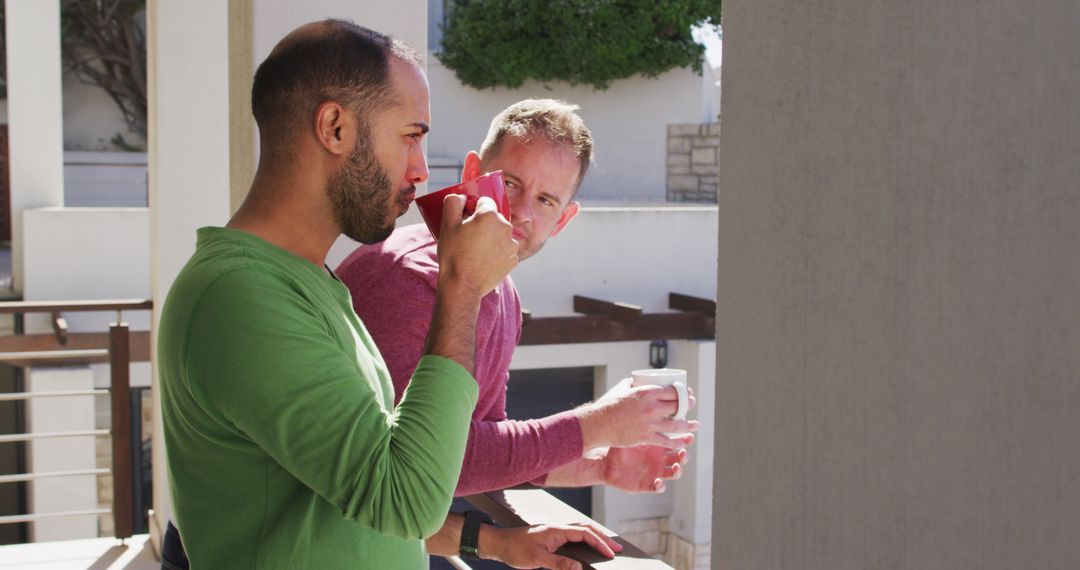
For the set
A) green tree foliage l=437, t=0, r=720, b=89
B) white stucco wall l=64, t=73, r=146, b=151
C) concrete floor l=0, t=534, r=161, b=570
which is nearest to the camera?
concrete floor l=0, t=534, r=161, b=570

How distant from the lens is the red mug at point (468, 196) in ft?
4.08

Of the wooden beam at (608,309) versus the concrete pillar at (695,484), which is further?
the concrete pillar at (695,484)

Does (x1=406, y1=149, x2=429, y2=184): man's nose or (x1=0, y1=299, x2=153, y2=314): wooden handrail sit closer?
(x1=406, y1=149, x2=429, y2=184): man's nose

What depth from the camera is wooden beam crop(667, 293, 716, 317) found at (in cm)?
949

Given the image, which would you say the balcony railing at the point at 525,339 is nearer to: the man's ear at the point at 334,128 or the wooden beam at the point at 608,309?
the wooden beam at the point at 608,309

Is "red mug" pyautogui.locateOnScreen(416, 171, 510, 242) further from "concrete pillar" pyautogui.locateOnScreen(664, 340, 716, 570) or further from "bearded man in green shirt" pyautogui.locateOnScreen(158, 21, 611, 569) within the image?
"concrete pillar" pyautogui.locateOnScreen(664, 340, 716, 570)

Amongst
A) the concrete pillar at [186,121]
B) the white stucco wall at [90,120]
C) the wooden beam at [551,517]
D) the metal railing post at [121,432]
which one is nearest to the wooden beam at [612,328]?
the metal railing post at [121,432]

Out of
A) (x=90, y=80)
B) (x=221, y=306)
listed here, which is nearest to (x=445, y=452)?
(x=221, y=306)

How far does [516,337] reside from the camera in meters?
1.68

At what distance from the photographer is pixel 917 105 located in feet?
2.57

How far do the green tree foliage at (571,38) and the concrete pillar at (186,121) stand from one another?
1332cm

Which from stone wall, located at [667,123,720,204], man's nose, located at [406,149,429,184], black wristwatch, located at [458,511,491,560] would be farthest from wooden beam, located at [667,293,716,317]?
man's nose, located at [406,149,429,184]

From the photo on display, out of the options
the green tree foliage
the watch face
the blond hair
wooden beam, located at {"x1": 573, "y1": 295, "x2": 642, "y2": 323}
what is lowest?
wooden beam, located at {"x1": 573, "y1": 295, "x2": 642, "y2": 323}

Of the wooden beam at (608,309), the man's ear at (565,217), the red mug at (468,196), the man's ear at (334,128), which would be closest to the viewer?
the man's ear at (334,128)
